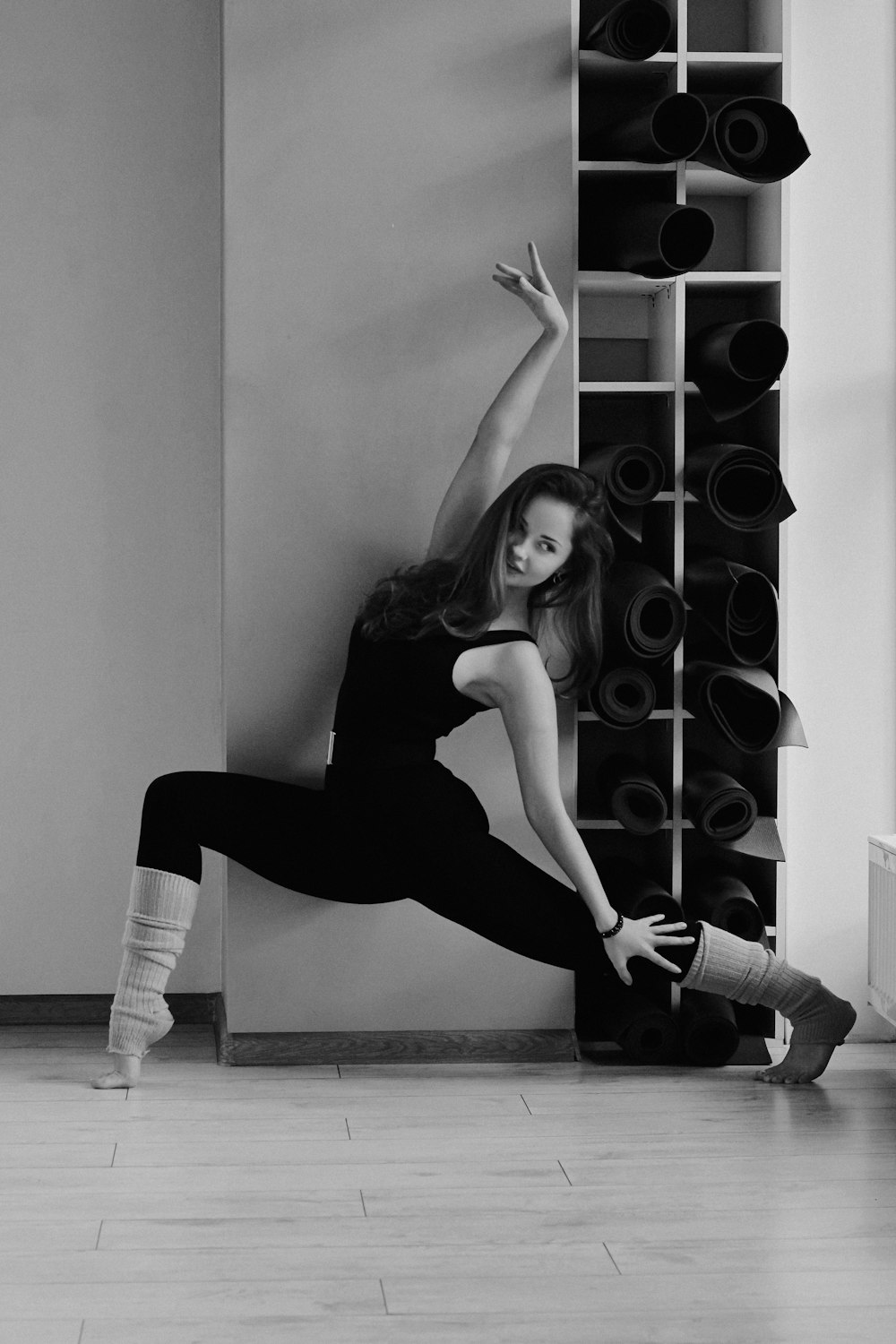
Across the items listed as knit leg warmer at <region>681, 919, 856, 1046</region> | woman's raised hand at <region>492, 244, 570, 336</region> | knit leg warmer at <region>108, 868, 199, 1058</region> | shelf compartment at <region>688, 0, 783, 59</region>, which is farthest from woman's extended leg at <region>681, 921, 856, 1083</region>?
shelf compartment at <region>688, 0, 783, 59</region>

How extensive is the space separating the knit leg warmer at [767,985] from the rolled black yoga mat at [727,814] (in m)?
0.21

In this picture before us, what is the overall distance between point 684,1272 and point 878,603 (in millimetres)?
1769

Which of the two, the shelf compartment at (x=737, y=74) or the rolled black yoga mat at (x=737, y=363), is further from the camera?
the shelf compartment at (x=737, y=74)

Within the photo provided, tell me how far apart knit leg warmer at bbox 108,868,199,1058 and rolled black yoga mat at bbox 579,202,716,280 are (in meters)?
1.66

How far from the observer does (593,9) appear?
322 centimetres

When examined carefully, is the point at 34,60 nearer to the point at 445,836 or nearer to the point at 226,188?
the point at 226,188

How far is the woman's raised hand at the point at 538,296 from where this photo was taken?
293 cm

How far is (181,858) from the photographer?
295 cm

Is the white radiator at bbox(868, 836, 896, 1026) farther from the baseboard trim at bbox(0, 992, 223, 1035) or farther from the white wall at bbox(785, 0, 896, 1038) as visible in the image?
the baseboard trim at bbox(0, 992, 223, 1035)

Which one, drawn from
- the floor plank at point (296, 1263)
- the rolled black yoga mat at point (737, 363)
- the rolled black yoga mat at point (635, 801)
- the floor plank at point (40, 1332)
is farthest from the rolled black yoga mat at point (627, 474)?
the floor plank at point (40, 1332)

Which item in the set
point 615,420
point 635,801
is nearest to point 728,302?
point 615,420

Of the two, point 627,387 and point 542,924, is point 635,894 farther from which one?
point 627,387

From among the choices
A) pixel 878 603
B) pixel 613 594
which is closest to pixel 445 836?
pixel 613 594

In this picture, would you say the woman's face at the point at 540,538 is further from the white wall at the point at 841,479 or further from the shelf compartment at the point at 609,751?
the white wall at the point at 841,479
